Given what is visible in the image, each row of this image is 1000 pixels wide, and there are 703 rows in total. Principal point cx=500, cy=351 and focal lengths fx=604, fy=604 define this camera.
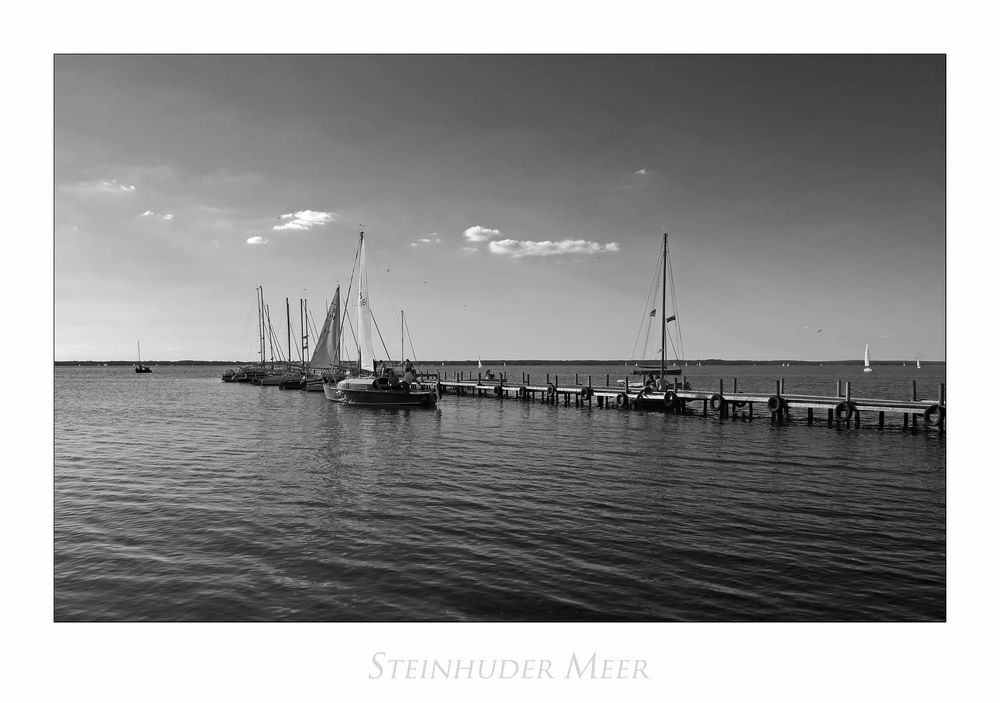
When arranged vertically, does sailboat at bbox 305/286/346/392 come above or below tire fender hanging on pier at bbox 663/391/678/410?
above

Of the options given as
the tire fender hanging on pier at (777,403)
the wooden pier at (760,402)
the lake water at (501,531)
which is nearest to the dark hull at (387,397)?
the wooden pier at (760,402)

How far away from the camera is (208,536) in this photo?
44.1ft

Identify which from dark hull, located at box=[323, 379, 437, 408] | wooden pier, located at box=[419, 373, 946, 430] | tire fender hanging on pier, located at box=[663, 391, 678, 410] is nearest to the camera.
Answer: wooden pier, located at box=[419, 373, 946, 430]

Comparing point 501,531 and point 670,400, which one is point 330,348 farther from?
point 501,531

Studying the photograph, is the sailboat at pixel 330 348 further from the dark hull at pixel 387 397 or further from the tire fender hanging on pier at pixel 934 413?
the tire fender hanging on pier at pixel 934 413

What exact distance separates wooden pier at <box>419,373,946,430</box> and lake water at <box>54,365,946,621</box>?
673cm

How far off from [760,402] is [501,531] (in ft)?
141

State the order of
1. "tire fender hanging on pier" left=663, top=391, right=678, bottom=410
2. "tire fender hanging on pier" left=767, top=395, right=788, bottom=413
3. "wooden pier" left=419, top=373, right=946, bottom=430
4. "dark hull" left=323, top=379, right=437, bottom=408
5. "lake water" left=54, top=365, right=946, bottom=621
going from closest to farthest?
"lake water" left=54, top=365, right=946, bottom=621, "wooden pier" left=419, top=373, right=946, bottom=430, "tire fender hanging on pier" left=767, top=395, right=788, bottom=413, "tire fender hanging on pier" left=663, top=391, right=678, bottom=410, "dark hull" left=323, top=379, right=437, bottom=408

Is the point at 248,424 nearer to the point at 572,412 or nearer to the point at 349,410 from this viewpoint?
the point at 349,410

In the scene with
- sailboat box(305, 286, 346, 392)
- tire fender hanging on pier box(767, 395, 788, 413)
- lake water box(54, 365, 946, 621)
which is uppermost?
sailboat box(305, 286, 346, 392)

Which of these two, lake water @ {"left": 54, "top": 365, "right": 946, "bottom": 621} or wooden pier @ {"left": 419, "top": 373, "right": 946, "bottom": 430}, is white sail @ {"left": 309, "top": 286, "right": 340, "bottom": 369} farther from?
lake water @ {"left": 54, "top": 365, "right": 946, "bottom": 621}

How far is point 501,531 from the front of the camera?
13.7m

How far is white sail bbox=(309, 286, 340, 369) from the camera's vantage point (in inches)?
2584

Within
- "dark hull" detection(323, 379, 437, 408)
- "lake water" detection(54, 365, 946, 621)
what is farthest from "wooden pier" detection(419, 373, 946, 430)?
"dark hull" detection(323, 379, 437, 408)
